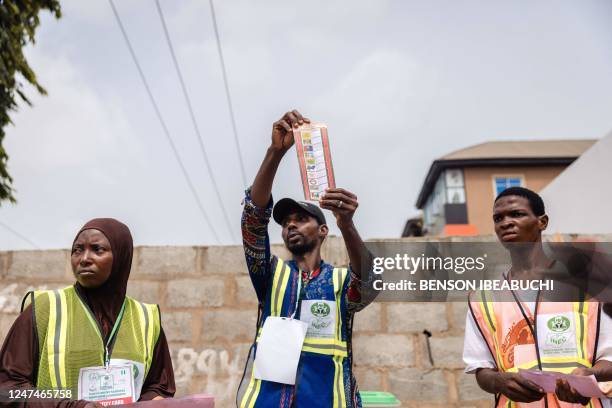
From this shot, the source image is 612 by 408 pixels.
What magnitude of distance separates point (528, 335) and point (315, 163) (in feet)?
3.77

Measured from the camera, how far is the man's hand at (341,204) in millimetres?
2408

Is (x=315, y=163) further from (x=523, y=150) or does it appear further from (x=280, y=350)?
(x=523, y=150)

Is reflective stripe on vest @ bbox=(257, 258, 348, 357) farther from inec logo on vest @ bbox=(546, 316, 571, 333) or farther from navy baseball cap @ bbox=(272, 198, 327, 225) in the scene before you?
inec logo on vest @ bbox=(546, 316, 571, 333)

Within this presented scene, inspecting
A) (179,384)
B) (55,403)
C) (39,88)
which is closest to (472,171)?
(39,88)

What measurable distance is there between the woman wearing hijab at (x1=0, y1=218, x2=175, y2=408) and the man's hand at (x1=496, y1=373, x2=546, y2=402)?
4.59 feet

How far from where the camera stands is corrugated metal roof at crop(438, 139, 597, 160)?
31.2 metres

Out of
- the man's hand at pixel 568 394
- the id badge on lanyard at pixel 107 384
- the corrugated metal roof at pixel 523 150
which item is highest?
the corrugated metal roof at pixel 523 150

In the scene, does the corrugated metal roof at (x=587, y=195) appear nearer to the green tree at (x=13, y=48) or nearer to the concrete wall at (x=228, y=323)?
the concrete wall at (x=228, y=323)

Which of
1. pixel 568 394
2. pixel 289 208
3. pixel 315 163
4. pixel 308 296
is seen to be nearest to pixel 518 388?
pixel 568 394

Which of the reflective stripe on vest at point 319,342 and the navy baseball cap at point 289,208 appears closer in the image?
the reflective stripe on vest at point 319,342

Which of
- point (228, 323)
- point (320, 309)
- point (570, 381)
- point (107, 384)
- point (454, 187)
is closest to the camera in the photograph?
point (570, 381)

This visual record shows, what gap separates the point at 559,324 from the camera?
2449 millimetres

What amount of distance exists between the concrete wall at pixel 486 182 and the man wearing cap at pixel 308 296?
2872cm

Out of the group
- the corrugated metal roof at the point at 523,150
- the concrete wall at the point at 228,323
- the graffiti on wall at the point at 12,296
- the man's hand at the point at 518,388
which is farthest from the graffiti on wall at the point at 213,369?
the corrugated metal roof at the point at 523,150
